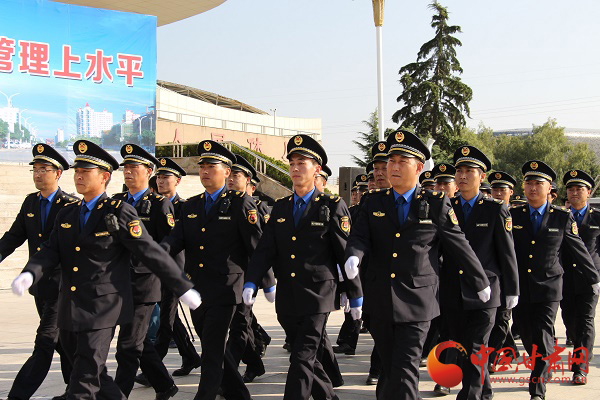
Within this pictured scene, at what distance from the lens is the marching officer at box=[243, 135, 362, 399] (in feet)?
18.6

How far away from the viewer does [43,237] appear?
6.72m

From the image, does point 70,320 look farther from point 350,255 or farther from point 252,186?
point 252,186

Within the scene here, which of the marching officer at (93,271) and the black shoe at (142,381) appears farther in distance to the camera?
the black shoe at (142,381)

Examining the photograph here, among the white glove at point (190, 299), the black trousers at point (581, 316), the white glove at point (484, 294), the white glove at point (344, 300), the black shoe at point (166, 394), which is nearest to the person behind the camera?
the white glove at point (190, 299)

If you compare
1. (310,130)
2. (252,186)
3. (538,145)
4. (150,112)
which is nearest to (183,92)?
(310,130)

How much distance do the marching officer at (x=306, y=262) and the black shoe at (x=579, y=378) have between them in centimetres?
287

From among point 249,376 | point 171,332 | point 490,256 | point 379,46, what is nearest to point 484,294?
point 490,256

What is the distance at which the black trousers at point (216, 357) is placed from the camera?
5.82 metres

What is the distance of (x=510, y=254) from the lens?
252 inches

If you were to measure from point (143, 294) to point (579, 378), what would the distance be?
4362 mm

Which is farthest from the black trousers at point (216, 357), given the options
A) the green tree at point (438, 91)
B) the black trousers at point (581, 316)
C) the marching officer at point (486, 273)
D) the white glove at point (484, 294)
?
the green tree at point (438, 91)

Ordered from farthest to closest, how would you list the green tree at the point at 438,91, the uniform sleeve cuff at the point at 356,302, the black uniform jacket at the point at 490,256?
the green tree at the point at 438,91 → the black uniform jacket at the point at 490,256 → the uniform sleeve cuff at the point at 356,302

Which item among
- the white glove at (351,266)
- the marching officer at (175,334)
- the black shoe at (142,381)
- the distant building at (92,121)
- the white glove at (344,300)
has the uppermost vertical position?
the distant building at (92,121)

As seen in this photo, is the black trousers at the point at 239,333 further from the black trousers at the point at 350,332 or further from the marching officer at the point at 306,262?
the black trousers at the point at 350,332
